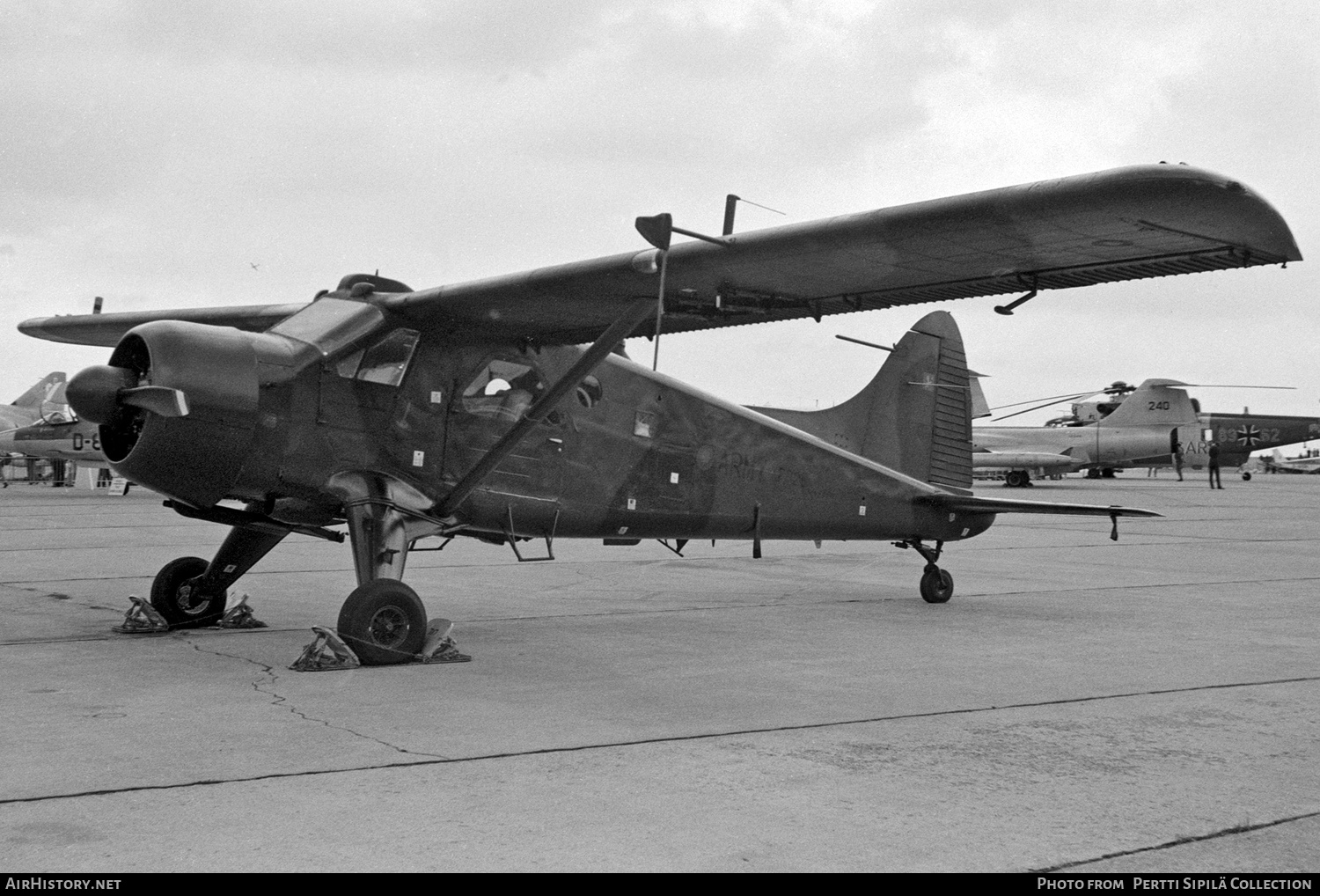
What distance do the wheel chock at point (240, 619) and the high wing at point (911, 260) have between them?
9.12 feet

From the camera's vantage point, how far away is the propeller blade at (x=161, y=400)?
23.2ft

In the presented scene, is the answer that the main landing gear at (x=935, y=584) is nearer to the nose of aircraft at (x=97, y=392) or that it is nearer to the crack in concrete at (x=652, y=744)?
the crack in concrete at (x=652, y=744)

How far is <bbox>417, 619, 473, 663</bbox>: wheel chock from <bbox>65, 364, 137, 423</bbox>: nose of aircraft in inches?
91.7

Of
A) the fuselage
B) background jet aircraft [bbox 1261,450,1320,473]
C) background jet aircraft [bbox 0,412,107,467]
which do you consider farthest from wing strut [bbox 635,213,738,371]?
background jet aircraft [bbox 1261,450,1320,473]

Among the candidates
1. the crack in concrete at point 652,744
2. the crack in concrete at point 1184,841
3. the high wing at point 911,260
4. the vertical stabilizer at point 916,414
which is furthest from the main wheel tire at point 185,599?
the crack in concrete at point 1184,841

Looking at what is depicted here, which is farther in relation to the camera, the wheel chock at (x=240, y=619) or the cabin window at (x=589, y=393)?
the cabin window at (x=589, y=393)

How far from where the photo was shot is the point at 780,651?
27.8ft

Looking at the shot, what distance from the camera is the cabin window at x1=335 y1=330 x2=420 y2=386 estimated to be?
822 cm

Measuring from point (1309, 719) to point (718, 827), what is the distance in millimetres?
3716

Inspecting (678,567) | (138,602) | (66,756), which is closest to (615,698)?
(66,756)

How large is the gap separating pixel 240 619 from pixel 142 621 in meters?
0.72

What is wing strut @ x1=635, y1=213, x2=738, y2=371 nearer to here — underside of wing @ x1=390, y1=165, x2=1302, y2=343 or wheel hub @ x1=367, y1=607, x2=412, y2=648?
underside of wing @ x1=390, y1=165, x2=1302, y2=343

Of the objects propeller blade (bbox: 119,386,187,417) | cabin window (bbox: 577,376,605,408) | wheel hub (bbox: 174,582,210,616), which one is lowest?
wheel hub (bbox: 174,582,210,616)
